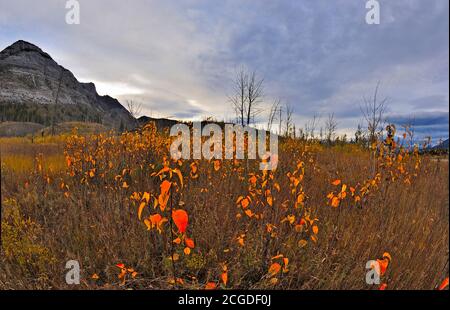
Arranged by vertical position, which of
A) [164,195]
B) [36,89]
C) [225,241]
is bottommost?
[225,241]

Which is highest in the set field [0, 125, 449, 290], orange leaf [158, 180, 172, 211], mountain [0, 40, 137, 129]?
mountain [0, 40, 137, 129]

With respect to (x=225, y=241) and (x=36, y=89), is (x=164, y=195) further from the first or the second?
(x=36, y=89)

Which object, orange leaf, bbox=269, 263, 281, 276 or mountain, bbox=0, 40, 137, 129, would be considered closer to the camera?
orange leaf, bbox=269, 263, 281, 276

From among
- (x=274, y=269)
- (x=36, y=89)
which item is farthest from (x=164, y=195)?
(x=36, y=89)

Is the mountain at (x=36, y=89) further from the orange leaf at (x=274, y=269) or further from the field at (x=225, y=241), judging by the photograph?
the orange leaf at (x=274, y=269)

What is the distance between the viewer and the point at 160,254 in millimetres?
2500

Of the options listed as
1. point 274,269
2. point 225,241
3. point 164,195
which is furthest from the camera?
point 225,241

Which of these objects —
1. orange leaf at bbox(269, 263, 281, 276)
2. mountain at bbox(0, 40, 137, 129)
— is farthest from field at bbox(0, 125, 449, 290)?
mountain at bbox(0, 40, 137, 129)

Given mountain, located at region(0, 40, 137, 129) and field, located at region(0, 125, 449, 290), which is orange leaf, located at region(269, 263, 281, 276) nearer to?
field, located at region(0, 125, 449, 290)

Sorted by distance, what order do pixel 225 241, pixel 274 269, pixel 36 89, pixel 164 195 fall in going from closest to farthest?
pixel 164 195, pixel 274 269, pixel 225 241, pixel 36 89

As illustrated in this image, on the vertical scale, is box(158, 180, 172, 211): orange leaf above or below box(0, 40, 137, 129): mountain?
below

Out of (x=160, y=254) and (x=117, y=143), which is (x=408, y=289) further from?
(x=117, y=143)

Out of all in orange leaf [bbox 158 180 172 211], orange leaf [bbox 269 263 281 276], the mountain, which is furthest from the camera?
the mountain

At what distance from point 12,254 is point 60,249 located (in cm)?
44
